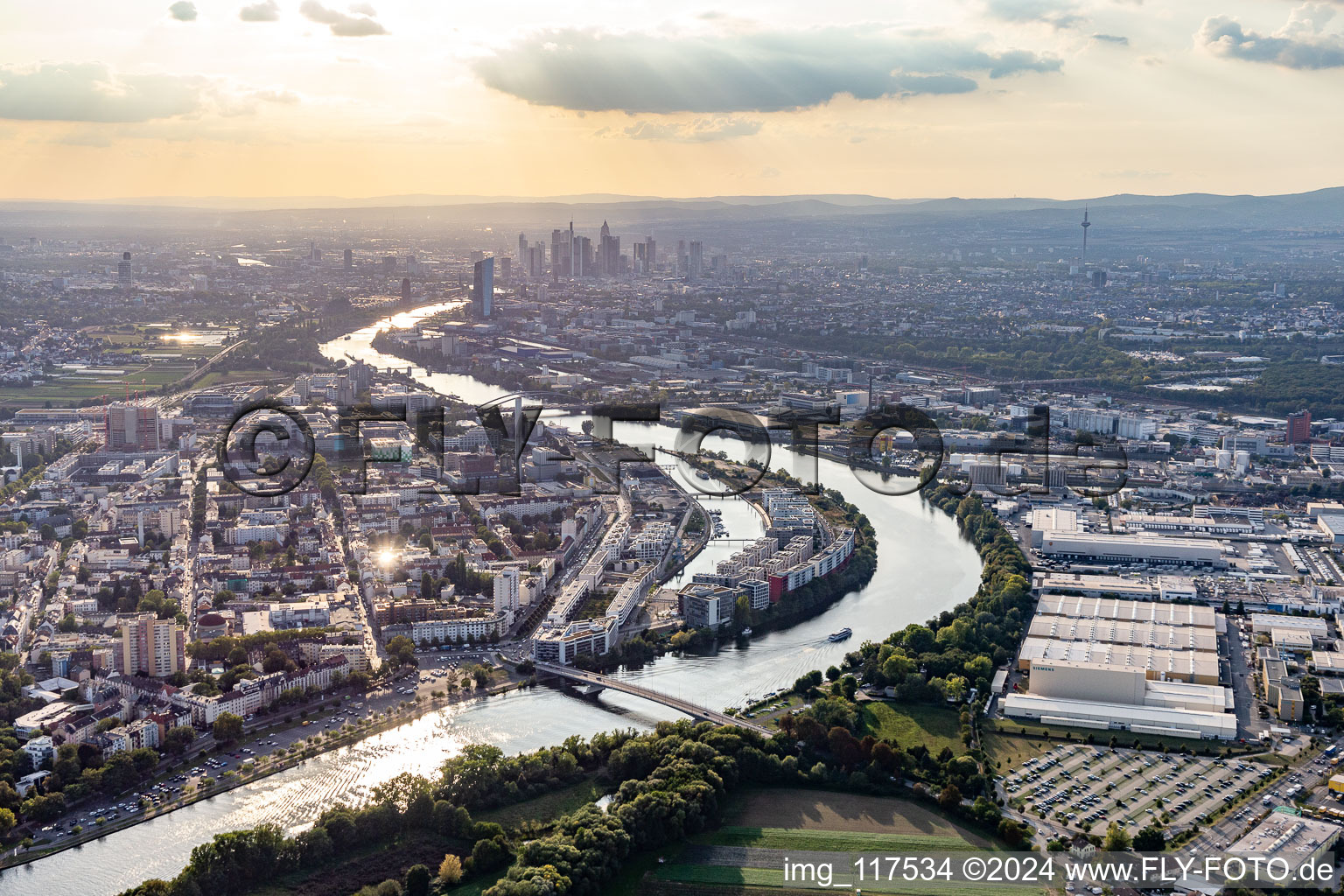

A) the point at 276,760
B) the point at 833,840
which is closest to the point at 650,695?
the point at 833,840

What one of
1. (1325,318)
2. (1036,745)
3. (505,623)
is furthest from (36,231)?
(1036,745)

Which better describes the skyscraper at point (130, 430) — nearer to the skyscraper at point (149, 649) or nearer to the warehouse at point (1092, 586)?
the skyscraper at point (149, 649)

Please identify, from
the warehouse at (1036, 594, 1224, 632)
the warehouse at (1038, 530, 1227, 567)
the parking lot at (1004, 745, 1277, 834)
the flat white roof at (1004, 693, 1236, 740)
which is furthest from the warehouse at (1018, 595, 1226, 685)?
the warehouse at (1038, 530, 1227, 567)

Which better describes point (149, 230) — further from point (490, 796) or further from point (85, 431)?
point (490, 796)

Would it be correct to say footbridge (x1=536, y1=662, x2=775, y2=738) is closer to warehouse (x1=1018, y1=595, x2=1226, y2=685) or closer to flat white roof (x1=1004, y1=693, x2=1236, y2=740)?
flat white roof (x1=1004, y1=693, x2=1236, y2=740)

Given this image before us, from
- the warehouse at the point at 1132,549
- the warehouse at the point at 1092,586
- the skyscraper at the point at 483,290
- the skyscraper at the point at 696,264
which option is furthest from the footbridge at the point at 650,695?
the skyscraper at the point at 696,264
